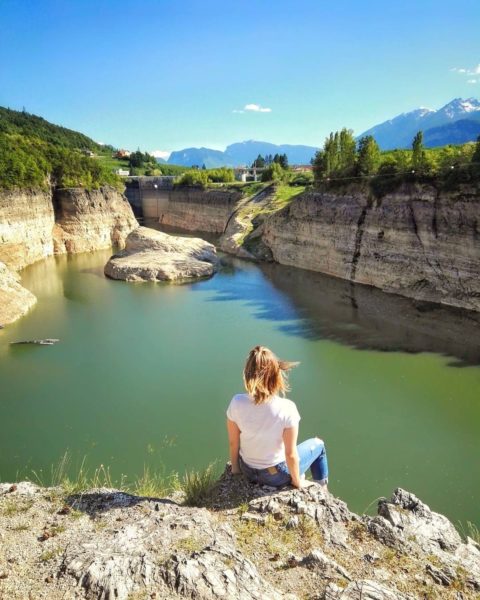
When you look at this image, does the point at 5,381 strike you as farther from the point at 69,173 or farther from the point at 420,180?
the point at 69,173

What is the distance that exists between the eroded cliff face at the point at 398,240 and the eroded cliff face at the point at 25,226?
20977 millimetres

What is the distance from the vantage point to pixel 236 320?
74.7ft

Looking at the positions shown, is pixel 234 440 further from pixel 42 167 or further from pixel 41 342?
pixel 42 167

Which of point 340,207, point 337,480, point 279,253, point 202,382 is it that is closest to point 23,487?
point 337,480

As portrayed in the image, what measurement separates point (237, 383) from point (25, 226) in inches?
1117

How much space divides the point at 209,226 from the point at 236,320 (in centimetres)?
3664

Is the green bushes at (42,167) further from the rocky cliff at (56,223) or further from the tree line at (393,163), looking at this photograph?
the tree line at (393,163)

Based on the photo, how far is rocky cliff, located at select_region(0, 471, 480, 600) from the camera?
429cm

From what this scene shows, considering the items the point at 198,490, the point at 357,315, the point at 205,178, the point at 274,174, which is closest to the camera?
the point at 198,490

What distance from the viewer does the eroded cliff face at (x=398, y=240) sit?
22.8 m

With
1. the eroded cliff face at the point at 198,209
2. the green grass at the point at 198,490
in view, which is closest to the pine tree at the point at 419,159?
the green grass at the point at 198,490

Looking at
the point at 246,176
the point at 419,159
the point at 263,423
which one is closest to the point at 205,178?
the point at 246,176

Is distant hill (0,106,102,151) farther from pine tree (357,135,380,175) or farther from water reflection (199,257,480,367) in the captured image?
water reflection (199,257,480,367)

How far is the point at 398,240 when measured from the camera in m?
26.3
